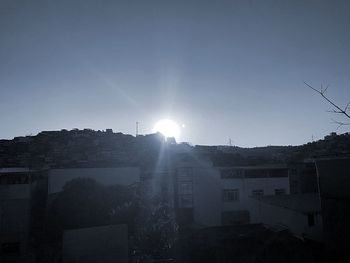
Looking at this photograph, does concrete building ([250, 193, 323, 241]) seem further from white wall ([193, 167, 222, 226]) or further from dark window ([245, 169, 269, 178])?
dark window ([245, 169, 269, 178])

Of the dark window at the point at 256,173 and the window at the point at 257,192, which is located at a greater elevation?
the dark window at the point at 256,173

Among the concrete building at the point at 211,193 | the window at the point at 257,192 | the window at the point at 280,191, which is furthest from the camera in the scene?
the window at the point at 280,191

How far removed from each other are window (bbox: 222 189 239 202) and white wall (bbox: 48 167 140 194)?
31.4ft

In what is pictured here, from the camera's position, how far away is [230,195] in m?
36.2

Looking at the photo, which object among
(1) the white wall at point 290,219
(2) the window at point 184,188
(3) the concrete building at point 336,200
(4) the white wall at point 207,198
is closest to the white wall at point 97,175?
(2) the window at point 184,188

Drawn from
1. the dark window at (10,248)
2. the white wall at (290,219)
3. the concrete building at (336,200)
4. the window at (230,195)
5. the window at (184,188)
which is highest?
the concrete building at (336,200)

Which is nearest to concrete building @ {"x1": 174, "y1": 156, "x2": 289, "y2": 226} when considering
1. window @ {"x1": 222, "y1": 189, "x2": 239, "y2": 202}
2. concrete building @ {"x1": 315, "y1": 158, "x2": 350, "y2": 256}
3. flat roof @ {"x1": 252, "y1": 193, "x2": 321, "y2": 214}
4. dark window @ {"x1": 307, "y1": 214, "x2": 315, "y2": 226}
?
window @ {"x1": 222, "y1": 189, "x2": 239, "y2": 202}

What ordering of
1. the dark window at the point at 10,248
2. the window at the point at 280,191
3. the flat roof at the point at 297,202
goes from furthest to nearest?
1. the window at the point at 280,191
2. the flat roof at the point at 297,202
3. the dark window at the point at 10,248

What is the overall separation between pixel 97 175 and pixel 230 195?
14399 millimetres

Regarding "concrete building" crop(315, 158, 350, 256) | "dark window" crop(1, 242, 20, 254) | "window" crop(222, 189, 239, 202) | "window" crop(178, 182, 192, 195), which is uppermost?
"concrete building" crop(315, 158, 350, 256)

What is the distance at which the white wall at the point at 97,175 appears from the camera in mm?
31391

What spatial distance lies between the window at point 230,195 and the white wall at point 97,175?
9.57 meters

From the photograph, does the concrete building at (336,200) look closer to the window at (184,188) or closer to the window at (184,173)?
the window at (184,188)

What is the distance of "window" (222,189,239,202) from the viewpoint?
1415 inches
